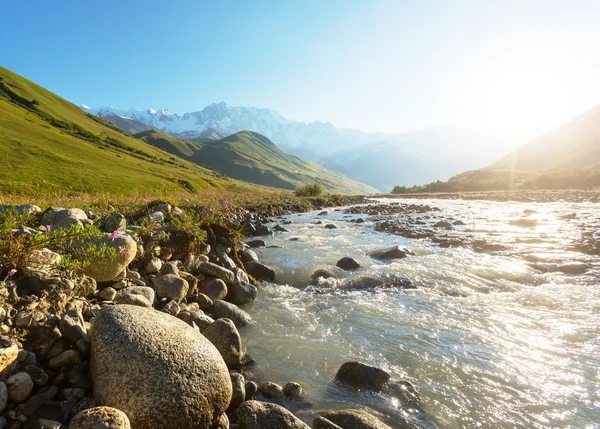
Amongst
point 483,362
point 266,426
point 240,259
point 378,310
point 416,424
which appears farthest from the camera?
point 240,259

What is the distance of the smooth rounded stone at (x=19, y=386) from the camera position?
3.31 m

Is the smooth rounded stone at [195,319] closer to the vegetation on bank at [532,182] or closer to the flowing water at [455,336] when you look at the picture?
the flowing water at [455,336]

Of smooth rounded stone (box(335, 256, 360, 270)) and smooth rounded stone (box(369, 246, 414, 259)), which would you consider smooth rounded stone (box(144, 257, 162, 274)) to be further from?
smooth rounded stone (box(369, 246, 414, 259))

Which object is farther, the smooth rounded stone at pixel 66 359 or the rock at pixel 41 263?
the rock at pixel 41 263

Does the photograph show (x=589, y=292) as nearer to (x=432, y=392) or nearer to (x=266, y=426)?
(x=432, y=392)

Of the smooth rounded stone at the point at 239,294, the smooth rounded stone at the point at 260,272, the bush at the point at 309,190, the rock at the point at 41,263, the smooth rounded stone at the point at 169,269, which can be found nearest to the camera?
the rock at the point at 41,263

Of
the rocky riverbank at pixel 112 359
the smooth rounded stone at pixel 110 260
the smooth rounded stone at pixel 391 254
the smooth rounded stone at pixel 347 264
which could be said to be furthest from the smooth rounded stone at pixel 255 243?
the smooth rounded stone at pixel 110 260

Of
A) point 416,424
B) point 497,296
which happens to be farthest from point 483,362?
point 497,296

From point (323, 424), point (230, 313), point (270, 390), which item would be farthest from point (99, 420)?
point (230, 313)

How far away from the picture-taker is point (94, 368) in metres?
3.87

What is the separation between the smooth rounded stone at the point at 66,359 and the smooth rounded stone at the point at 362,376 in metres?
4.18

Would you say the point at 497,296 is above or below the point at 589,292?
below

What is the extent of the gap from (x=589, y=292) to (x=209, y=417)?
38.6ft

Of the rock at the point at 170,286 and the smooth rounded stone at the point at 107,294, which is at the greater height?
the smooth rounded stone at the point at 107,294
